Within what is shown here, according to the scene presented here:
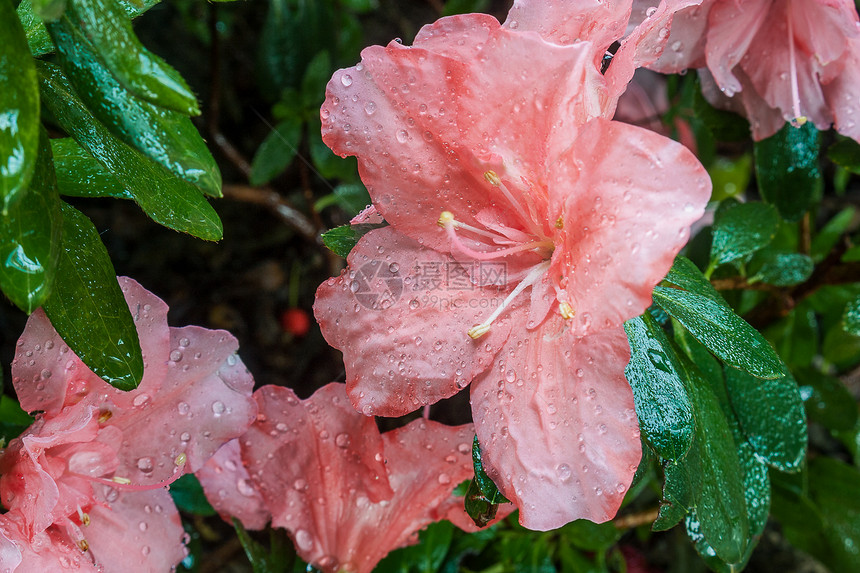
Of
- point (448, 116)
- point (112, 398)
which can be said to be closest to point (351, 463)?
point (112, 398)

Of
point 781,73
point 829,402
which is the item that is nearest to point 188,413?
point 781,73

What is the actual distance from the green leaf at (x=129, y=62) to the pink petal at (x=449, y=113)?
0.22 metres

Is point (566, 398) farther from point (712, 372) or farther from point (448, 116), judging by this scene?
point (712, 372)

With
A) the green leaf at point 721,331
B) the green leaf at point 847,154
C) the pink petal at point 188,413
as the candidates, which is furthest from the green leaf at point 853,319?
the pink petal at point 188,413

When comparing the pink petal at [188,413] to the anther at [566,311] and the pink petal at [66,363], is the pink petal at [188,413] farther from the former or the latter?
the anther at [566,311]

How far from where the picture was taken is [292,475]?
983 mm

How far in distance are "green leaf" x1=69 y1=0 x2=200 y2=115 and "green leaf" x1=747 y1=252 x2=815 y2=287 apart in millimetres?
978

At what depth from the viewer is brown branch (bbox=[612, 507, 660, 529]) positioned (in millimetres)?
1501

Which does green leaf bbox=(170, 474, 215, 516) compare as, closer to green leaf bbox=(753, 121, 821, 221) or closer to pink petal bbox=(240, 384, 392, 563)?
pink petal bbox=(240, 384, 392, 563)

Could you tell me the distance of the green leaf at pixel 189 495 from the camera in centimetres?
119

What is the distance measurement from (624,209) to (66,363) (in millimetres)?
639

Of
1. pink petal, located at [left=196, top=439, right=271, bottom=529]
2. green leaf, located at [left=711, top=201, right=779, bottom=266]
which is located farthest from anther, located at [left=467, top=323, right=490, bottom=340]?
green leaf, located at [left=711, top=201, right=779, bottom=266]

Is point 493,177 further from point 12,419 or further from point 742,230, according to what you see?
point 12,419

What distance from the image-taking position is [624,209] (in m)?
0.63
